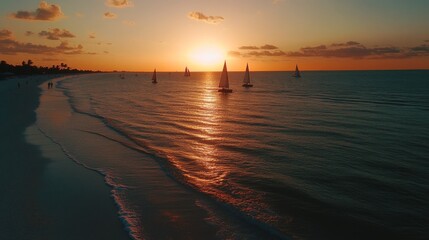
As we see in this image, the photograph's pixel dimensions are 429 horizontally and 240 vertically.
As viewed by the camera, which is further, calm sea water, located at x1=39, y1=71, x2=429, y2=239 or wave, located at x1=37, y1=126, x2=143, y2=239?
calm sea water, located at x1=39, y1=71, x2=429, y2=239

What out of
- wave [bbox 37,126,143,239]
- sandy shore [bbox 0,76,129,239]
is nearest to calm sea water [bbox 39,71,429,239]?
wave [bbox 37,126,143,239]

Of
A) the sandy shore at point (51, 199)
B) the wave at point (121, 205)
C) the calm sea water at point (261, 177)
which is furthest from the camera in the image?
the calm sea water at point (261, 177)

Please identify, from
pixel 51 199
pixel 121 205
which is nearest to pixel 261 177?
pixel 121 205

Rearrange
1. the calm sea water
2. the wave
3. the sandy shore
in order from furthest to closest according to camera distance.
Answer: the calm sea water < the wave < the sandy shore

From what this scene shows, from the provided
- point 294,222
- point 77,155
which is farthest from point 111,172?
point 294,222

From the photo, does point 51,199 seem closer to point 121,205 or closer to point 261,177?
point 121,205

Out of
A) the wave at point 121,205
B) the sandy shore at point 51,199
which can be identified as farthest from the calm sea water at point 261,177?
the sandy shore at point 51,199

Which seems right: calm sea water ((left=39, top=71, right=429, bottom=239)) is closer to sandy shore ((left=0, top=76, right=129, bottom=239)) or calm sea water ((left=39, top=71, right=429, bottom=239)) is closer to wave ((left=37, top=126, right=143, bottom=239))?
wave ((left=37, top=126, right=143, bottom=239))

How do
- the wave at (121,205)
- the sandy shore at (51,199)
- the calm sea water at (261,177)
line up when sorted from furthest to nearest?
the calm sea water at (261,177) < the wave at (121,205) < the sandy shore at (51,199)

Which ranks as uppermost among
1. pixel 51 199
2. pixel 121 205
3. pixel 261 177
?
pixel 51 199

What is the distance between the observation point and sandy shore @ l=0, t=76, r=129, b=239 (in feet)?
36.4

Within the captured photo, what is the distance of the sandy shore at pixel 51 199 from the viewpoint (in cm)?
1110

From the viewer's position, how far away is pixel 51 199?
14.0 m

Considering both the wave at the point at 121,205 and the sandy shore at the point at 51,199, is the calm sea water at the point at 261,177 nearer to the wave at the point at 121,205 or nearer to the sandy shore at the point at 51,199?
the wave at the point at 121,205
